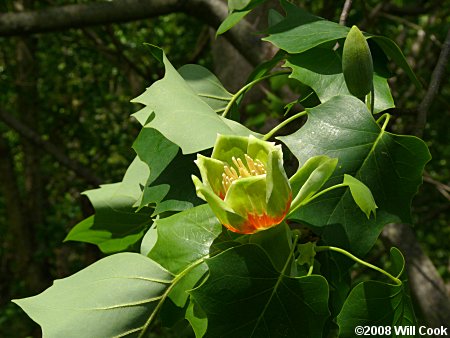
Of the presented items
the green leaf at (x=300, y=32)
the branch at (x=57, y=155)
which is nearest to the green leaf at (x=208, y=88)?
the green leaf at (x=300, y=32)

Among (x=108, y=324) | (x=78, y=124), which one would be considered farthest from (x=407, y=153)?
(x=78, y=124)

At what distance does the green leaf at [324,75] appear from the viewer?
97cm

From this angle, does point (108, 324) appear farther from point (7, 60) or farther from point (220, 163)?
point (7, 60)

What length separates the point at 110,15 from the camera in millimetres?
2188

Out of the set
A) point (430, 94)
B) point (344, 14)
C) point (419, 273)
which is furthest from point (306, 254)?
point (419, 273)

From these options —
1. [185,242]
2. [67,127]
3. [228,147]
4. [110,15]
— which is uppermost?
[228,147]

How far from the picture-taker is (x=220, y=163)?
0.79m

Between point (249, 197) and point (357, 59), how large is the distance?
0.27 m

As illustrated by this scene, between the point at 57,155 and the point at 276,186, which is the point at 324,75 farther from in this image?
the point at 57,155

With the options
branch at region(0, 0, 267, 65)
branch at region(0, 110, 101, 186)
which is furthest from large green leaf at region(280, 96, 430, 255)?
Result: branch at region(0, 110, 101, 186)

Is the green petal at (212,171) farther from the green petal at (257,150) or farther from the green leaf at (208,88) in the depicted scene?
the green leaf at (208,88)

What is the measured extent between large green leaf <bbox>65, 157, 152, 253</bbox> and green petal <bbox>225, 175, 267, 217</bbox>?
29 centimetres

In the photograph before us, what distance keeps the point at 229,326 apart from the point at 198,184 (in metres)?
0.17

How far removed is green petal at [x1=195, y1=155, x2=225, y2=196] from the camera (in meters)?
0.79
